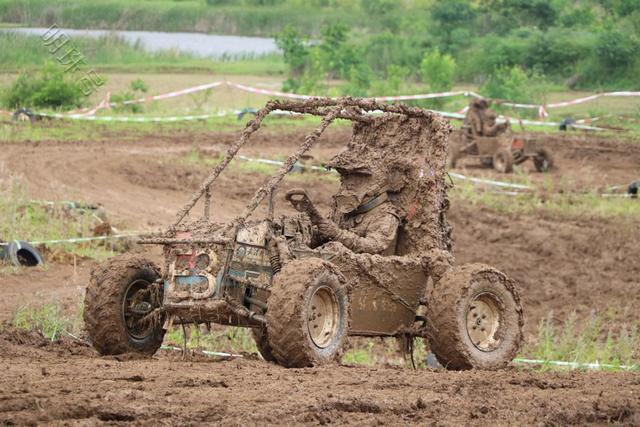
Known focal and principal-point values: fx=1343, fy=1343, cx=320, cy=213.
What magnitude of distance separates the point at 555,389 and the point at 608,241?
10.3 m

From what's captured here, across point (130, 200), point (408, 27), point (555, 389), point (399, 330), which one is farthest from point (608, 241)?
point (408, 27)

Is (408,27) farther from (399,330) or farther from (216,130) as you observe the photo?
(399,330)

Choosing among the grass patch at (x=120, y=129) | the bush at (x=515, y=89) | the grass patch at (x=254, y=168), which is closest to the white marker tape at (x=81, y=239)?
the grass patch at (x=254, y=168)

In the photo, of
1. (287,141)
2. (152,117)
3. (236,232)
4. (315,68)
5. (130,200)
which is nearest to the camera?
(236,232)

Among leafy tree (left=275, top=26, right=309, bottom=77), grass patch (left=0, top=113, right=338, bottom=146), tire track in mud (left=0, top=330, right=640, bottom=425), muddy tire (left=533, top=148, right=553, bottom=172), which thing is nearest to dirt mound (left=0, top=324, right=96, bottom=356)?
tire track in mud (left=0, top=330, right=640, bottom=425)

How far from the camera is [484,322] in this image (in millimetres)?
11461

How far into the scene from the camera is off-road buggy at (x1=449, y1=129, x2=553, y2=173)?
27.5 m

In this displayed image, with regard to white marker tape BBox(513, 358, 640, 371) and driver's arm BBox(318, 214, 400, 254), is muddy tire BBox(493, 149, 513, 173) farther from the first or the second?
driver's arm BBox(318, 214, 400, 254)

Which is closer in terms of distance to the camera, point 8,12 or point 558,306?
point 558,306

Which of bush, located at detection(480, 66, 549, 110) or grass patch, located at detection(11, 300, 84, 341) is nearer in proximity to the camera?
grass patch, located at detection(11, 300, 84, 341)

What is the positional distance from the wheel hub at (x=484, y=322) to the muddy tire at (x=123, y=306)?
2.60 metres

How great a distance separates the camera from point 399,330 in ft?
38.1

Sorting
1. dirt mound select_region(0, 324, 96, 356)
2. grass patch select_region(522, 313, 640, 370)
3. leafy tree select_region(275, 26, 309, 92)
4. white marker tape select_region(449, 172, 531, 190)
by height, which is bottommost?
grass patch select_region(522, 313, 640, 370)

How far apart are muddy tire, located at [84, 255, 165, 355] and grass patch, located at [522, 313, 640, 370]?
410 cm
